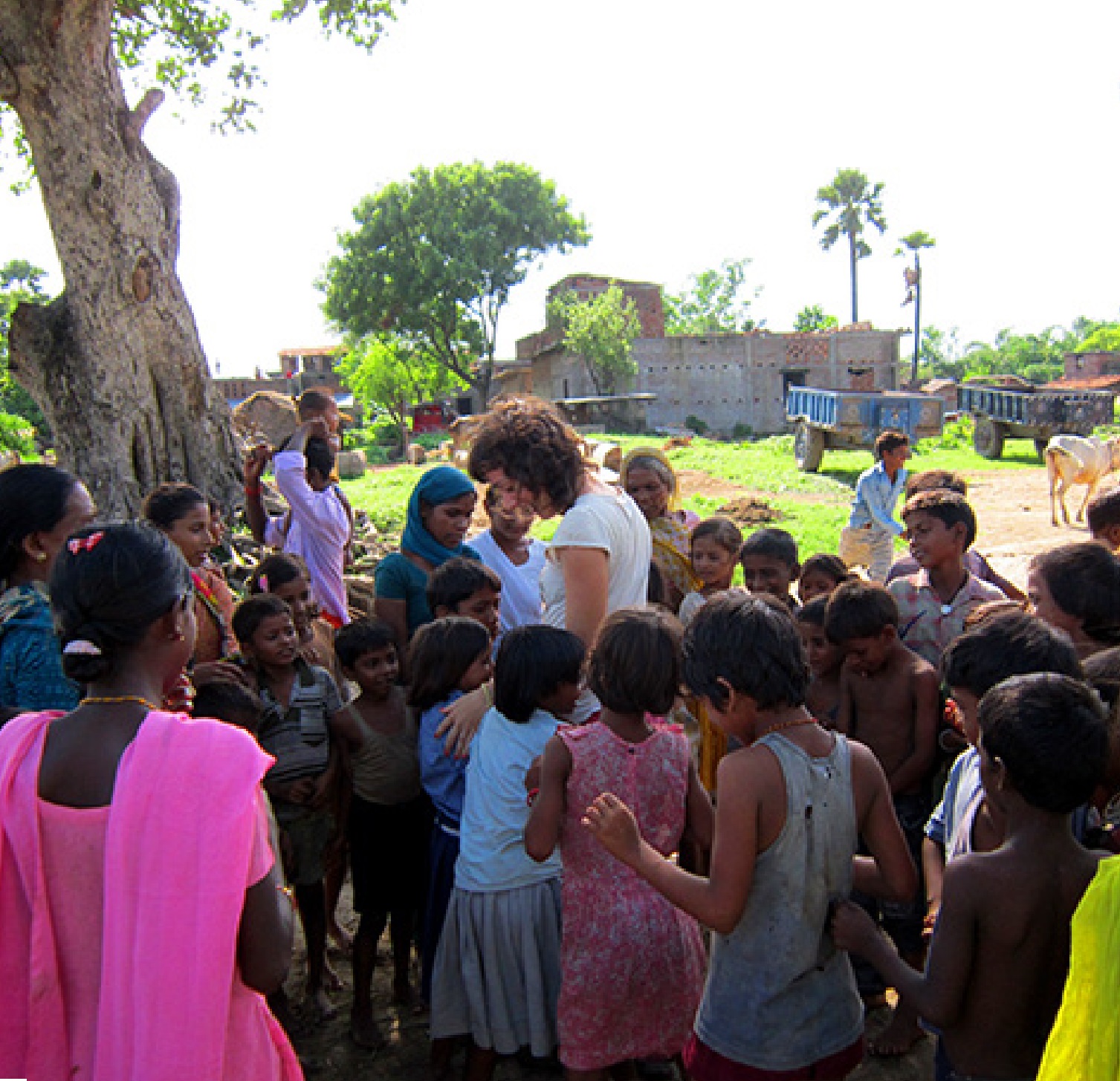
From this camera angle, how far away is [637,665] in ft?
7.54

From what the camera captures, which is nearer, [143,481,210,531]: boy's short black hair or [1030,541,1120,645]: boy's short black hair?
[1030,541,1120,645]: boy's short black hair

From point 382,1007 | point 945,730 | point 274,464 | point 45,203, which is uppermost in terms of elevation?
point 45,203

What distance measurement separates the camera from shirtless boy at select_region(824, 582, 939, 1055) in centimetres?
307

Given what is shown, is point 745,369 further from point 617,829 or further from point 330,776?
point 617,829

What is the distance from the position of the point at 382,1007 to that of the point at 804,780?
203cm

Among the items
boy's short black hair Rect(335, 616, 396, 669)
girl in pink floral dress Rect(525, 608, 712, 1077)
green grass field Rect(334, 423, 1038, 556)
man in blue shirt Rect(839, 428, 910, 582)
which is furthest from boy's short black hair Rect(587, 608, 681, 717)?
green grass field Rect(334, 423, 1038, 556)

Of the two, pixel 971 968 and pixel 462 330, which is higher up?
pixel 462 330

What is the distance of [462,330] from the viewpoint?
37.1 metres

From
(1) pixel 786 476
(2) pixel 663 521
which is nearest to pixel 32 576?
(2) pixel 663 521

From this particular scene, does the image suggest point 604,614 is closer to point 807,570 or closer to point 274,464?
point 807,570

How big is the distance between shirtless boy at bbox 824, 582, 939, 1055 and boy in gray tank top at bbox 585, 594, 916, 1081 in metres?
1.09

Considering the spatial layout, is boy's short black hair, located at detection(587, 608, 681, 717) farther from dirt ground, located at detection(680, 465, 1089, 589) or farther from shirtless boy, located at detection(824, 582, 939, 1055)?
dirt ground, located at detection(680, 465, 1089, 589)

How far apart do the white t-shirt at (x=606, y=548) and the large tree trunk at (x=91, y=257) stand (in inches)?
246

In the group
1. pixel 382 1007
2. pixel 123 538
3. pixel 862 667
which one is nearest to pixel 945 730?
pixel 862 667
